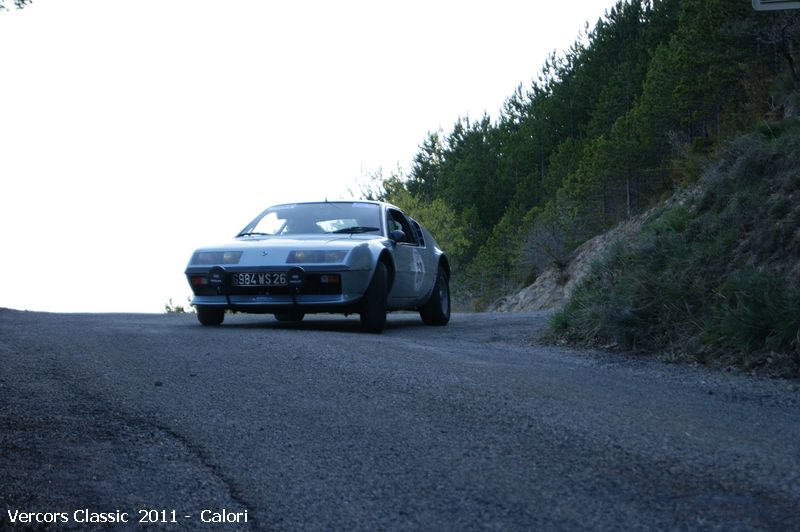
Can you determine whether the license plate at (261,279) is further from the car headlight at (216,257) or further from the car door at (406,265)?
the car door at (406,265)

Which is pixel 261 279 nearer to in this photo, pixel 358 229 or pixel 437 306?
pixel 358 229

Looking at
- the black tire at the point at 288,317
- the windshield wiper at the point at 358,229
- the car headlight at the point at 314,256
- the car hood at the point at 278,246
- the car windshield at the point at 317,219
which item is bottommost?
the black tire at the point at 288,317

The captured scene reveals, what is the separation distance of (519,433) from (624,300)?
4.38 metres

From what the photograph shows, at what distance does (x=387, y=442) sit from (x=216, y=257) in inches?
245

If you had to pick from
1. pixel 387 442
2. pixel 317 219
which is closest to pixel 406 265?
pixel 317 219

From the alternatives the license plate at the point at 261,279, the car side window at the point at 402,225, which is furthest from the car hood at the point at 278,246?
the car side window at the point at 402,225

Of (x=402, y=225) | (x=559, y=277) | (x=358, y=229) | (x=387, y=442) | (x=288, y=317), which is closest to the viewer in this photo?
(x=387, y=442)

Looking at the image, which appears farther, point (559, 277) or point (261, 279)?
point (559, 277)

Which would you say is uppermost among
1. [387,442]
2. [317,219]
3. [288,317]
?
[317,219]

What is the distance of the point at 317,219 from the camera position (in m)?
11.2

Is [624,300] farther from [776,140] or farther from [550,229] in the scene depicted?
[550,229]

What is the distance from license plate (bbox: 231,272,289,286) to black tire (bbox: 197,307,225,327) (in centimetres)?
51

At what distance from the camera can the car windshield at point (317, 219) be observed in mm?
11031

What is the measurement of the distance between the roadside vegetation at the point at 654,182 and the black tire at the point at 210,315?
358cm
